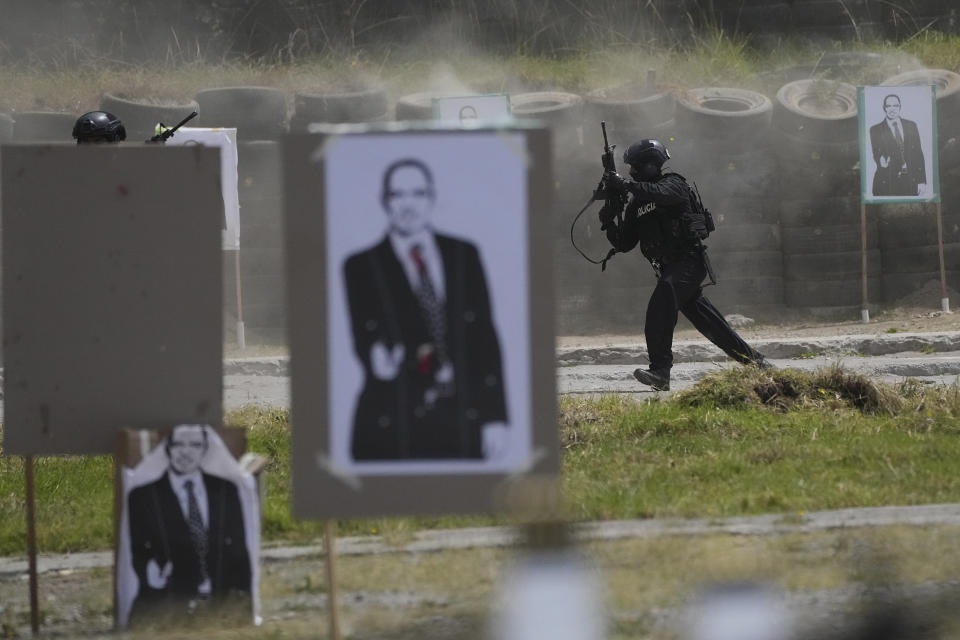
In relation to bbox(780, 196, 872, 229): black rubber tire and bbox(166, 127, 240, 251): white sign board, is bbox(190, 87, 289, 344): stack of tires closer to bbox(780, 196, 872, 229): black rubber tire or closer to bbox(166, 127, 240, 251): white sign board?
bbox(166, 127, 240, 251): white sign board

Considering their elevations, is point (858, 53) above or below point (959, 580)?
above

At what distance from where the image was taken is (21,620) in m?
4.42

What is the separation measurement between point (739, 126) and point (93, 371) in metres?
10.7

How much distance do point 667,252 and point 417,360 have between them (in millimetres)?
5584

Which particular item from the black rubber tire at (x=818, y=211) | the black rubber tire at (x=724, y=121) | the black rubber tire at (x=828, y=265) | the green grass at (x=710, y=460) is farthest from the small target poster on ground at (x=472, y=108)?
the green grass at (x=710, y=460)

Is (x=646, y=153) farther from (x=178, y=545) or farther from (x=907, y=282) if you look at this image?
(x=907, y=282)

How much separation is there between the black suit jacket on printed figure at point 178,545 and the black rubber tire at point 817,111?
1098 cm

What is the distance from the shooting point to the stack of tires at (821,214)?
13.9m

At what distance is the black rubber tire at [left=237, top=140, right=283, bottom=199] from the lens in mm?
13797

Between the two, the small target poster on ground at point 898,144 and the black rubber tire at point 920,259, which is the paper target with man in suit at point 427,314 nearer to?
the small target poster on ground at point 898,144

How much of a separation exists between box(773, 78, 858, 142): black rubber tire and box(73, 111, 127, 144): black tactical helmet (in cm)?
800

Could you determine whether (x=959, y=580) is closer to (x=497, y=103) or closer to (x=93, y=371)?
(x=93, y=371)

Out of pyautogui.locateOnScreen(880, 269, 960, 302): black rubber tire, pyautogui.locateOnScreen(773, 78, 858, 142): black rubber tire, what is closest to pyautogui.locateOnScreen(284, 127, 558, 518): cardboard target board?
pyautogui.locateOnScreen(880, 269, 960, 302): black rubber tire

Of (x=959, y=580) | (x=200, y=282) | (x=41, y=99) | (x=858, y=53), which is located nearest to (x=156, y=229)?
(x=200, y=282)
